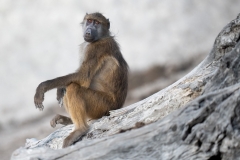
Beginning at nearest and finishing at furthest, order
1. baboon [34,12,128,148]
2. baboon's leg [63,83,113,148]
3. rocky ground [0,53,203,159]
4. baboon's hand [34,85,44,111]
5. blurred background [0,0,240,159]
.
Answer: baboon's leg [63,83,113,148], baboon [34,12,128,148], baboon's hand [34,85,44,111], rocky ground [0,53,203,159], blurred background [0,0,240,159]

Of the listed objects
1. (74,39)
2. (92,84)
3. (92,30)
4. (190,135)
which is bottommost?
(190,135)

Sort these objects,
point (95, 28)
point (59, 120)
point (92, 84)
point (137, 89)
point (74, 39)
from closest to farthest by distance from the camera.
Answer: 1. point (92, 84)
2. point (59, 120)
3. point (95, 28)
4. point (137, 89)
5. point (74, 39)

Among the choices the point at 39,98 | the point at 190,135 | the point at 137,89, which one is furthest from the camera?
the point at 137,89

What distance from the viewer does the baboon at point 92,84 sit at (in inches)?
325

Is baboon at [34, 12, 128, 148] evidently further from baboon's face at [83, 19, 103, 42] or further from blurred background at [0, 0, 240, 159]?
blurred background at [0, 0, 240, 159]

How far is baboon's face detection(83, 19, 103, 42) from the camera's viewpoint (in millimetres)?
Answer: 9203

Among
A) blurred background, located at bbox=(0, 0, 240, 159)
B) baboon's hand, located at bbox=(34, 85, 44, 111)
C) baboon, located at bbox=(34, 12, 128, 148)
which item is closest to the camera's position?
baboon, located at bbox=(34, 12, 128, 148)

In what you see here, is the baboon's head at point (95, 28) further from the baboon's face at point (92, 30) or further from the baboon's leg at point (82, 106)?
the baboon's leg at point (82, 106)

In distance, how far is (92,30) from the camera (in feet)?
30.6

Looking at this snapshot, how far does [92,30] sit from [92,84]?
988 millimetres

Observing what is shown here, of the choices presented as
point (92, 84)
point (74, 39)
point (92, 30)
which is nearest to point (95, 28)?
point (92, 30)

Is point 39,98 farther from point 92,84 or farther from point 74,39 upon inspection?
point 74,39

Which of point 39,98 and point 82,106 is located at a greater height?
point 39,98

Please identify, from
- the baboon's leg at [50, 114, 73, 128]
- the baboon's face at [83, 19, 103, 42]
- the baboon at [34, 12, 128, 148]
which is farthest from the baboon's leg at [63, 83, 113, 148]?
the baboon's face at [83, 19, 103, 42]
